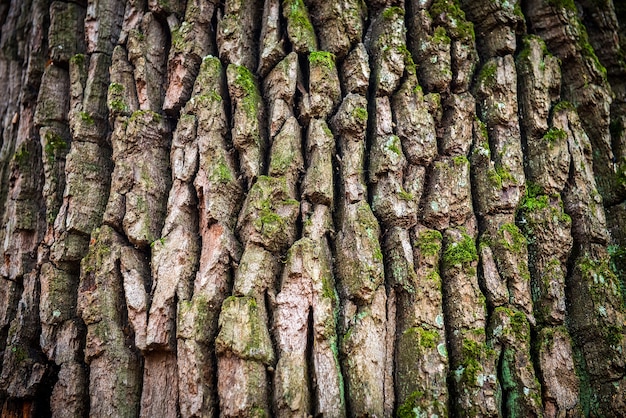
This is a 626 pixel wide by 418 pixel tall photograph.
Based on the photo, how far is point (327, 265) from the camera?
3914mm

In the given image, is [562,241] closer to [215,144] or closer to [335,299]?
[335,299]

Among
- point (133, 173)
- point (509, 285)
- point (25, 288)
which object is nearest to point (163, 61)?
point (133, 173)

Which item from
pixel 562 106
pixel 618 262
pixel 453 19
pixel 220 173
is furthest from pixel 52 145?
pixel 618 262

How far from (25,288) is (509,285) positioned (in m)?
4.43

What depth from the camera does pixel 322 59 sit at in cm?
450

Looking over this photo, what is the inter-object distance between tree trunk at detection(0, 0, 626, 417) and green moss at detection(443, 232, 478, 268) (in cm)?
2

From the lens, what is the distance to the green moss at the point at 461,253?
399 centimetres

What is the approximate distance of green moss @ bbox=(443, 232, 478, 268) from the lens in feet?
13.1

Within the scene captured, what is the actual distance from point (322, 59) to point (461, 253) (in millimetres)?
2137

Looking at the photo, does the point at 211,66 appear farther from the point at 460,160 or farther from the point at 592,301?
the point at 592,301

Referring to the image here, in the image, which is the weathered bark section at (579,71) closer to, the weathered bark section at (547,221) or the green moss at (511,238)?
the weathered bark section at (547,221)

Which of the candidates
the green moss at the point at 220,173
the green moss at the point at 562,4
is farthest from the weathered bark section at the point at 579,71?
the green moss at the point at 220,173

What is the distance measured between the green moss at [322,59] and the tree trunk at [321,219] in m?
0.02

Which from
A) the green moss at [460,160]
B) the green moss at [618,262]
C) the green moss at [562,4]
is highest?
the green moss at [562,4]
